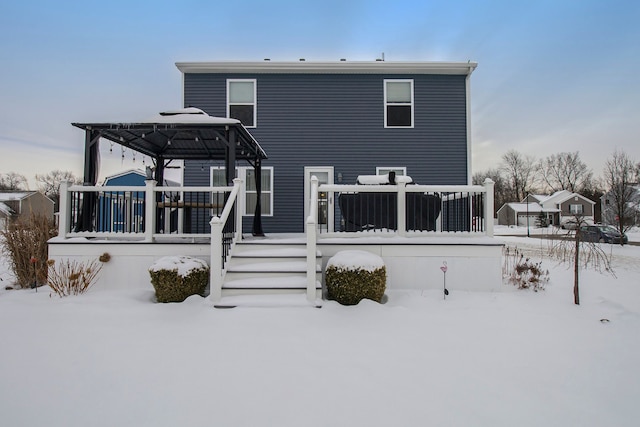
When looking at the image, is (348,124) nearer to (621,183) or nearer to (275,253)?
(275,253)

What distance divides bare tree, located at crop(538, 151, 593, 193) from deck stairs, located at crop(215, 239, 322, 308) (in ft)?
188

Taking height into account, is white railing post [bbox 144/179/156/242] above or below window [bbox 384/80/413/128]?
below

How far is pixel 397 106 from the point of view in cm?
1004

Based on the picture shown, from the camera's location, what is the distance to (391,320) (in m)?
4.28

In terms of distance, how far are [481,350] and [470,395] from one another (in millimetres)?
999

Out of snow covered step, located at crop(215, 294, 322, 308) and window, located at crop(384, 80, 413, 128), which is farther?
window, located at crop(384, 80, 413, 128)

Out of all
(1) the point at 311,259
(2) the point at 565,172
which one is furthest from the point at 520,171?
(1) the point at 311,259

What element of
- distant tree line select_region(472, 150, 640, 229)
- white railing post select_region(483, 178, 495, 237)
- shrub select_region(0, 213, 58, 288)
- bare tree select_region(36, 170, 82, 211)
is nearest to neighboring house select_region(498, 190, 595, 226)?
distant tree line select_region(472, 150, 640, 229)

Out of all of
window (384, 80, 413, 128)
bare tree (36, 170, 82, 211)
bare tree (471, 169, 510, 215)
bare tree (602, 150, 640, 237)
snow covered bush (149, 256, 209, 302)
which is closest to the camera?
snow covered bush (149, 256, 209, 302)

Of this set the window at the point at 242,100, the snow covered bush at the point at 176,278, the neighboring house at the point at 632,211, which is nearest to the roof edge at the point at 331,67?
the window at the point at 242,100

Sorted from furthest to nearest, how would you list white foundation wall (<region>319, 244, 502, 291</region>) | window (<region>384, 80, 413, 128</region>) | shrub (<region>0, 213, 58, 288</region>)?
1. window (<region>384, 80, 413, 128</region>)
2. shrub (<region>0, 213, 58, 288</region>)
3. white foundation wall (<region>319, 244, 502, 291</region>)

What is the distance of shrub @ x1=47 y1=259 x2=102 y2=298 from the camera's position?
202 inches

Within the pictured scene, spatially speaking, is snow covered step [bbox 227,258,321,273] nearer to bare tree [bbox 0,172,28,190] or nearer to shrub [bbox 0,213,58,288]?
shrub [bbox 0,213,58,288]

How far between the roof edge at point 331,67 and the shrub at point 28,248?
5666 millimetres
